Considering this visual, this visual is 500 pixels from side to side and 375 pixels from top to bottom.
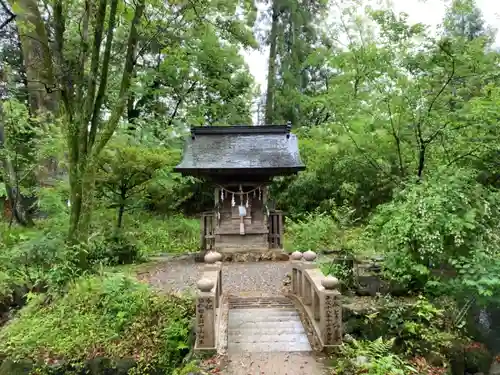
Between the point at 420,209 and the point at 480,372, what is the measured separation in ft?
10.2

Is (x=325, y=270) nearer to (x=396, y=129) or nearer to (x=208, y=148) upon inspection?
(x=396, y=129)

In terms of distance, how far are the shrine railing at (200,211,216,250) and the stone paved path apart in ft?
6.64

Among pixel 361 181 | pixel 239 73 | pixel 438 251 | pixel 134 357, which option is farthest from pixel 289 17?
pixel 134 357

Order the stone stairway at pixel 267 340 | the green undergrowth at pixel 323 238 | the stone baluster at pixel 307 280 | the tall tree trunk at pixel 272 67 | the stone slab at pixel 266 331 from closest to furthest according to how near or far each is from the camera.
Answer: the stone stairway at pixel 267 340 → the stone slab at pixel 266 331 → the stone baluster at pixel 307 280 → the green undergrowth at pixel 323 238 → the tall tree trunk at pixel 272 67

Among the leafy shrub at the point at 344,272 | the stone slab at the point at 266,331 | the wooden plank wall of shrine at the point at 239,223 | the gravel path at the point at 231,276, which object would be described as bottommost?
the stone slab at the point at 266,331

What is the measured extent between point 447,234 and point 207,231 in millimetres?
7556

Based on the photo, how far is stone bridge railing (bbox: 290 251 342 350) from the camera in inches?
237

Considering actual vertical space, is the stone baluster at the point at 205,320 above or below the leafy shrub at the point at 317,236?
below

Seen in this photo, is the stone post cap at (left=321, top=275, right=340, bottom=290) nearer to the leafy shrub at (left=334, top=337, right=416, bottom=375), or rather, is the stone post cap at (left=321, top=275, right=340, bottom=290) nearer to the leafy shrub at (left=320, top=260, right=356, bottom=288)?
the leafy shrub at (left=334, top=337, right=416, bottom=375)

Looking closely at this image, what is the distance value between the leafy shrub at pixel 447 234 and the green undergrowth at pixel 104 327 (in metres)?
4.10

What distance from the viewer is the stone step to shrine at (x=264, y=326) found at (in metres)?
6.28

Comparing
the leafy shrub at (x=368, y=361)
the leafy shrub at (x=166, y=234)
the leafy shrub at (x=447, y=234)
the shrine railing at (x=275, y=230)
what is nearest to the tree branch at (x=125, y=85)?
the leafy shrub at (x=447, y=234)

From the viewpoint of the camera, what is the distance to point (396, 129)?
31.4 ft

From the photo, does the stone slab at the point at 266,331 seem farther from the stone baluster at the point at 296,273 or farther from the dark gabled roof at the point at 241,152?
the dark gabled roof at the point at 241,152
